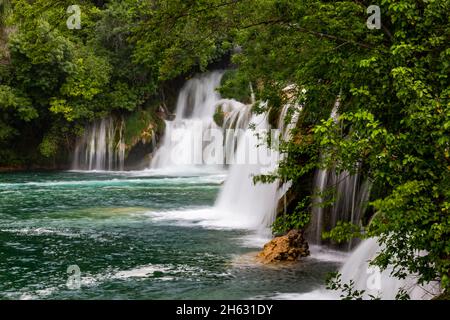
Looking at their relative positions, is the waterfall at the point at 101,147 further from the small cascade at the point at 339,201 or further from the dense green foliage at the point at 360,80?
the small cascade at the point at 339,201

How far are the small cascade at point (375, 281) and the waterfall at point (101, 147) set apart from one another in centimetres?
2762

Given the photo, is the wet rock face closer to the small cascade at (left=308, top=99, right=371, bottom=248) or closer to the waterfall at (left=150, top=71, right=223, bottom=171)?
the small cascade at (left=308, top=99, right=371, bottom=248)

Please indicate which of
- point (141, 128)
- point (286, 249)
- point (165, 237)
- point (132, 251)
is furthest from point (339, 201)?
point (141, 128)

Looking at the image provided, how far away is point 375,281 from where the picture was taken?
10.2 meters

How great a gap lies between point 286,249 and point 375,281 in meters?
3.53

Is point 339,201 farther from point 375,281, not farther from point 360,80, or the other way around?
point 360,80

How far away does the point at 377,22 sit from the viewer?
305 inches

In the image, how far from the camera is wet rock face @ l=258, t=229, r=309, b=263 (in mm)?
13406

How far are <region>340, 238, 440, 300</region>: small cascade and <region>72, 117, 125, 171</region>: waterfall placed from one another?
27624 millimetres

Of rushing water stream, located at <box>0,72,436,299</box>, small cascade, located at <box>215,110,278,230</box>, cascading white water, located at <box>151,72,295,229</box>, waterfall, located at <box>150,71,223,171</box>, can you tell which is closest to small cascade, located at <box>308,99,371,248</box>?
rushing water stream, located at <box>0,72,436,299</box>
